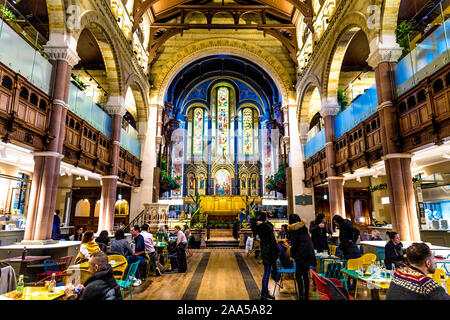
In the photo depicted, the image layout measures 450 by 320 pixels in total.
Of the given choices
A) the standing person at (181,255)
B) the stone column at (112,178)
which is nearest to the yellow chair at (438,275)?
the standing person at (181,255)

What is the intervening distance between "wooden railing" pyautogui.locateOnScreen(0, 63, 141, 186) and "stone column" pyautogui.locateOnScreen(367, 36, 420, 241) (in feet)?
29.2

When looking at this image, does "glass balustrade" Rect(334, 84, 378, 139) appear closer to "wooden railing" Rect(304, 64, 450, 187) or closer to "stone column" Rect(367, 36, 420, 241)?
"wooden railing" Rect(304, 64, 450, 187)

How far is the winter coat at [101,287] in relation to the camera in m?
2.35

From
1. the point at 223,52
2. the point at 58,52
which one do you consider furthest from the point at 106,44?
the point at 223,52

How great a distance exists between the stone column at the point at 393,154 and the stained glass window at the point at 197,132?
21.6m

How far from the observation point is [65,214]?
14.8 metres

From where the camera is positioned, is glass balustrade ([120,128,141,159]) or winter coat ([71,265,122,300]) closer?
winter coat ([71,265,122,300])

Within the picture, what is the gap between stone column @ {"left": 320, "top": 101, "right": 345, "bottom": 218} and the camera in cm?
1072

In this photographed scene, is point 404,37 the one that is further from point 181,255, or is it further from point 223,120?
point 223,120

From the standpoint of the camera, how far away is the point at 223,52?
17.4 m

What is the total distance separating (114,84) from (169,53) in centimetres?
→ 691

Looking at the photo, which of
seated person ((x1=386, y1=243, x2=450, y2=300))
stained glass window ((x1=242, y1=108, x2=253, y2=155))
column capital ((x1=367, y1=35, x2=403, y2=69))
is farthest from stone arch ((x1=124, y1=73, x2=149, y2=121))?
stained glass window ((x1=242, y1=108, x2=253, y2=155))

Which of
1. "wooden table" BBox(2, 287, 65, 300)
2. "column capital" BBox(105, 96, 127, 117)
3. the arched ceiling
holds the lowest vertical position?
"wooden table" BBox(2, 287, 65, 300)
